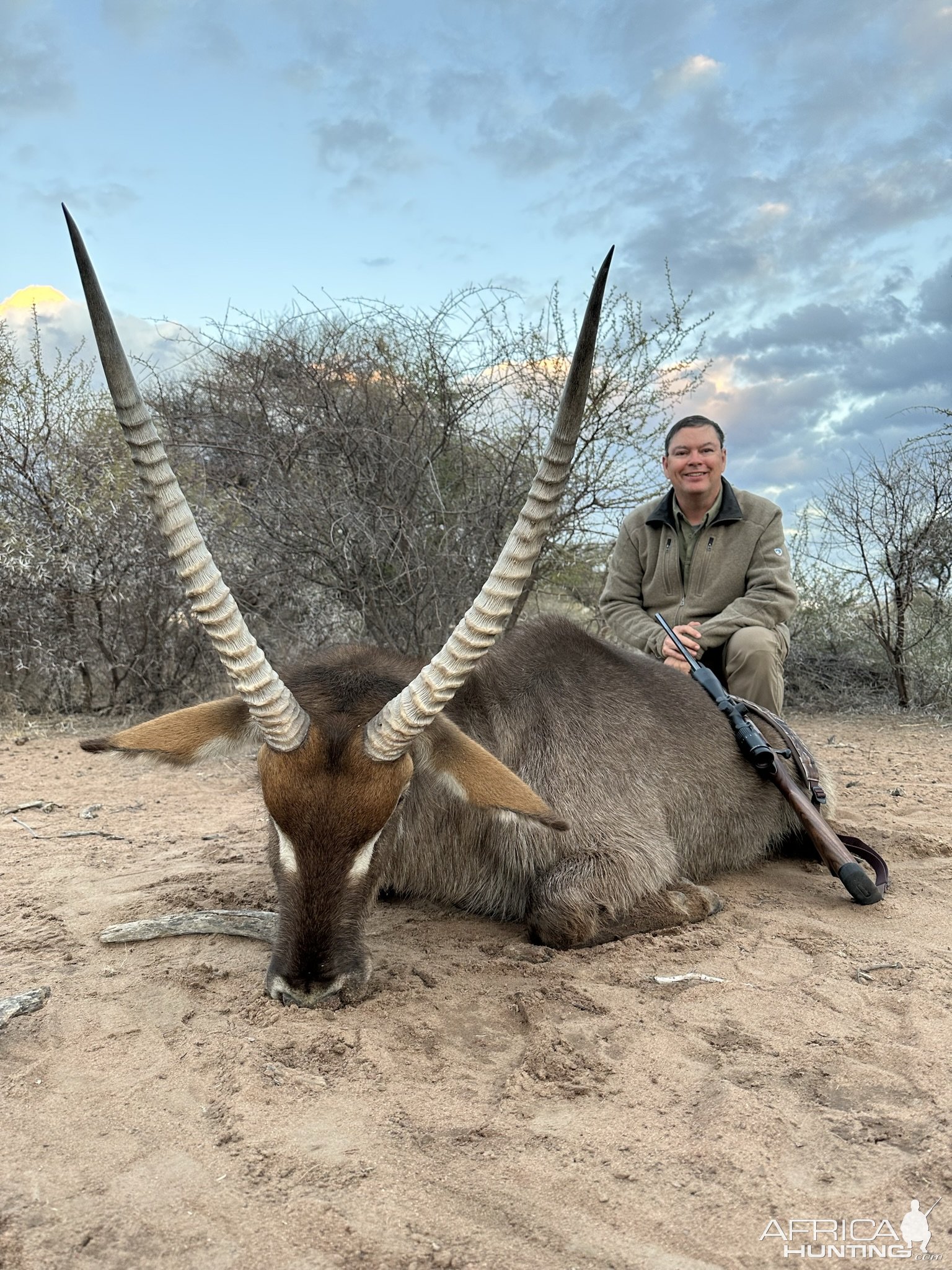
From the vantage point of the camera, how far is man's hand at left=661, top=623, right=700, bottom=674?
5926 millimetres

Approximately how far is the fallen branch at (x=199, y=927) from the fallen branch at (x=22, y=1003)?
1.83 ft

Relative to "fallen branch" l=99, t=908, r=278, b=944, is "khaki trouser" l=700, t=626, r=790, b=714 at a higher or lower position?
higher

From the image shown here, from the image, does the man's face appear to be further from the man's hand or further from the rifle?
the rifle

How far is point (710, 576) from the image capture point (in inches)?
260

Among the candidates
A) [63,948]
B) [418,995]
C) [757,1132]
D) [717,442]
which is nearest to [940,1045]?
[757,1132]

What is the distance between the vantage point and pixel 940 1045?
3.03 metres

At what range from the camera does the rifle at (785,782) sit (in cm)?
440

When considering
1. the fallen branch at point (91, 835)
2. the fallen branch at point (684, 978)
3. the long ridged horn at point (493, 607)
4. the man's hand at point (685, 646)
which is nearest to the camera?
the long ridged horn at point (493, 607)

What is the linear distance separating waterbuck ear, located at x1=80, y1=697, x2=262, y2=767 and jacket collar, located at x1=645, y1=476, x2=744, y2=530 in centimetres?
404

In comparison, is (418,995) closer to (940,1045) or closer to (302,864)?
(302,864)

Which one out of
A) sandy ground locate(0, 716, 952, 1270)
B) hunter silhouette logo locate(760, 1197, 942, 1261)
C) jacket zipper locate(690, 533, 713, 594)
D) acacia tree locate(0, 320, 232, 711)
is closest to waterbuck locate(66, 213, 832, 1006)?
sandy ground locate(0, 716, 952, 1270)

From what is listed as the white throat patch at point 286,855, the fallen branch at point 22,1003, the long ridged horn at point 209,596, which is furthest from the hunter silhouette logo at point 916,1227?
the fallen branch at point 22,1003

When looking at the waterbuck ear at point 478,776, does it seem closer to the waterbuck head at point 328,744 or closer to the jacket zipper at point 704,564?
the waterbuck head at point 328,744

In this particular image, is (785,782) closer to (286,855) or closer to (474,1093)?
(474,1093)
